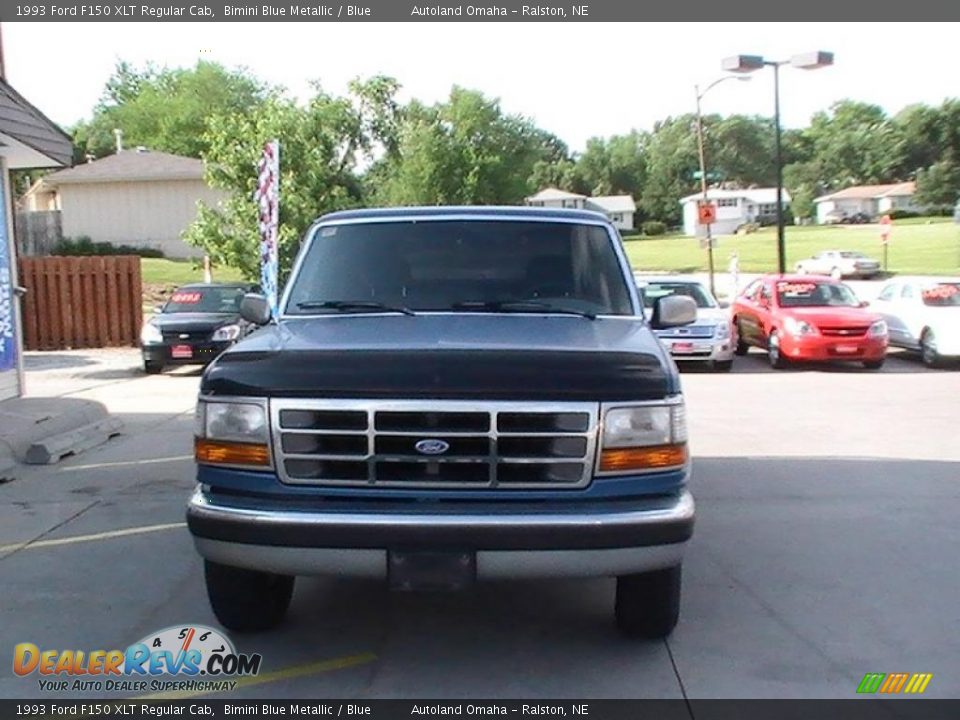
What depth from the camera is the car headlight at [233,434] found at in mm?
4289

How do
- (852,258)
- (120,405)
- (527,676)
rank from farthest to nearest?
(852,258) < (120,405) < (527,676)

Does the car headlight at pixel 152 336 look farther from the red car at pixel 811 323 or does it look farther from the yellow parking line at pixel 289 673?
the yellow parking line at pixel 289 673

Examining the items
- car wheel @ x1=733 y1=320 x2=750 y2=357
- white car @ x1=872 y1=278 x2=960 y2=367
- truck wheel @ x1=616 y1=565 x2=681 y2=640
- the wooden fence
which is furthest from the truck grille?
the wooden fence

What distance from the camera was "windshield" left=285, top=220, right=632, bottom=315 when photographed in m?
5.53

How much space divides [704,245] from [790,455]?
20061mm

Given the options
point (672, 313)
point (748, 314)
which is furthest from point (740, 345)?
point (672, 313)

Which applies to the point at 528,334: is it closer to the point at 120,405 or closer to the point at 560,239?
the point at 560,239

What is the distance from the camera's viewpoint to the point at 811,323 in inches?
658

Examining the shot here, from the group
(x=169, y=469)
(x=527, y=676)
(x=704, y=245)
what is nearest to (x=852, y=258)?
(x=704, y=245)

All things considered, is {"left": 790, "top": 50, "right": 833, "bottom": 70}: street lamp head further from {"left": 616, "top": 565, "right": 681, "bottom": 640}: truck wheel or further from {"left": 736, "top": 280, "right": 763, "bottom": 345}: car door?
{"left": 616, "top": 565, "right": 681, "bottom": 640}: truck wheel

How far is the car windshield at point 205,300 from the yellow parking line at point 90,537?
35.6 feet

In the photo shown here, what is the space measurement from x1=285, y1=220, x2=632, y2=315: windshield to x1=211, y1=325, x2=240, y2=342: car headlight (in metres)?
11.1

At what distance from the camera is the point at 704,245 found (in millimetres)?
29047

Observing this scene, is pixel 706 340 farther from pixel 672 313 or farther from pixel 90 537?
pixel 90 537
